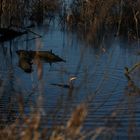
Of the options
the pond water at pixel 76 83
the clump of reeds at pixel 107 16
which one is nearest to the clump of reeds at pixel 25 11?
the pond water at pixel 76 83

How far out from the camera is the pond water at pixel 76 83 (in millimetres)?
2939

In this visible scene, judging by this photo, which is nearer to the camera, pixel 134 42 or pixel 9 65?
pixel 9 65

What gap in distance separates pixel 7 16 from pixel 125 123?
255 inches

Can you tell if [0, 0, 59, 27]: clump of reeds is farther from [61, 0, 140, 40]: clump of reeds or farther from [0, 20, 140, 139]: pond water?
[61, 0, 140, 40]: clump of reeds

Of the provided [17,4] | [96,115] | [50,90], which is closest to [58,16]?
[17,4]

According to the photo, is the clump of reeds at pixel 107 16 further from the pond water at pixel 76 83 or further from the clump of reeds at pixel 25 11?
the clump of reeds at pixel 25 11

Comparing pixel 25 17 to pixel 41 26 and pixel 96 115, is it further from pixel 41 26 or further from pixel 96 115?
pixel 96 115

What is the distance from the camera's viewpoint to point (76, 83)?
564cm

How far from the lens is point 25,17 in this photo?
1158 cm

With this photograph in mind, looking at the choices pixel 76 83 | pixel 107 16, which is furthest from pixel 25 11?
pixel 76 83

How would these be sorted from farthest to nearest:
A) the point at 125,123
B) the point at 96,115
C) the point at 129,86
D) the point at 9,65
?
the point at 9,65, the point at 129,86, the point at 96,115, the point at 125,123

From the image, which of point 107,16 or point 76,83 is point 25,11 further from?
point 76,83

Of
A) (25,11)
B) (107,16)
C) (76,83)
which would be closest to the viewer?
(76,83)

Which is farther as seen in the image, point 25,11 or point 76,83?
point 25,11
